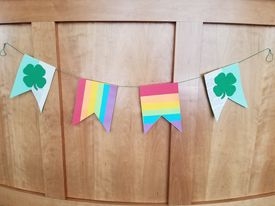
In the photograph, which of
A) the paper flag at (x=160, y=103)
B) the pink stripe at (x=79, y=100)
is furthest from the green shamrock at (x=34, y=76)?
the paper flag at (x=160, y=103)

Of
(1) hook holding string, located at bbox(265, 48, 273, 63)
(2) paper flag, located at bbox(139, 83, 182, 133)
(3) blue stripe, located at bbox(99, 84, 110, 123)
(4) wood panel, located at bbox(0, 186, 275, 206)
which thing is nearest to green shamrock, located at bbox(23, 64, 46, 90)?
(3) blue stripe, located at bbox(99, 84, 110, 123)

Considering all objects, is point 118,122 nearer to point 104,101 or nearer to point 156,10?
point 104,101

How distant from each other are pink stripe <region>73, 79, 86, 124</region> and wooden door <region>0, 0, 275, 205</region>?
0.03 metres

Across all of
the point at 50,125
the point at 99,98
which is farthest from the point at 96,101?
the point at 50,125

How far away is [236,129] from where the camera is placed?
100 centimetres

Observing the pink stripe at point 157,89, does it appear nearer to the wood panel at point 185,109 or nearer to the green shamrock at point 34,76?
the wood panel at point 185,109

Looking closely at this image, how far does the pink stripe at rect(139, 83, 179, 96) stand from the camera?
93cm

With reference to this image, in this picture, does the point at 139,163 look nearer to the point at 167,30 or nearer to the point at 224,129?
the point at 224,129

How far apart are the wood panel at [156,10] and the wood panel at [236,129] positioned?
0.15 feet

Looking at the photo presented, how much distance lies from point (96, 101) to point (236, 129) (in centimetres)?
59

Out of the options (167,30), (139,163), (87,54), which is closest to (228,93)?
(167,30)

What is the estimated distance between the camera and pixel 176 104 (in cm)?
94

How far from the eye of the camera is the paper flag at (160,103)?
931 mm

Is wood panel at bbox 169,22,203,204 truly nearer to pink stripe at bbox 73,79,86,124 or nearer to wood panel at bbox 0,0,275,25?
wood panel at bbox 0,0,275,25
